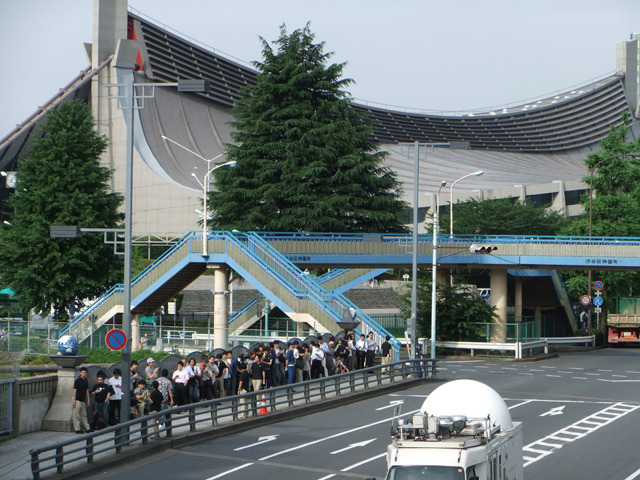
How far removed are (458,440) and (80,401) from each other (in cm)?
1184

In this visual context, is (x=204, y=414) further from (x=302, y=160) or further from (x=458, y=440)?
(x=302, y=160)

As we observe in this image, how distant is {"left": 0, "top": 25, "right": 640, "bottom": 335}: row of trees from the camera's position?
185 feet

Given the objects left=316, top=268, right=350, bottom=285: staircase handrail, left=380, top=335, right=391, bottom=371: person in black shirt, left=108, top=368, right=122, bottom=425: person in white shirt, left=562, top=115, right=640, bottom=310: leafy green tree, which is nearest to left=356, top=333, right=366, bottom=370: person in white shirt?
left=380, top=335, right=391, bottom=371: person in black shirt

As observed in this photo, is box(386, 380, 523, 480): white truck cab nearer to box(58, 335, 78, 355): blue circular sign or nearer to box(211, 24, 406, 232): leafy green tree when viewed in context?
box(58, 335, 78, 355): blue circular sign

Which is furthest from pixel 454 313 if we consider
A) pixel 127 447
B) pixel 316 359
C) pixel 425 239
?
pixel 127 447

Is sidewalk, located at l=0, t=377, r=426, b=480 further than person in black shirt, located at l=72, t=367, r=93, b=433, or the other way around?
person in black shirt, located at l=72, t=367, r=93, b=433

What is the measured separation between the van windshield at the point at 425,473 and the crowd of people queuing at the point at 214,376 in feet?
34.3

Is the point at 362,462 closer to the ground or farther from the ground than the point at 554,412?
closer to the ground

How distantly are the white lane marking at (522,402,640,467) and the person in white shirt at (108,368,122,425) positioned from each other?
957cm

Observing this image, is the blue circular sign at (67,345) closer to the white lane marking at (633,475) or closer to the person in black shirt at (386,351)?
the white lane marking at (633,475)

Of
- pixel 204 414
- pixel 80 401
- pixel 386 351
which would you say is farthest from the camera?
pixel 386 351

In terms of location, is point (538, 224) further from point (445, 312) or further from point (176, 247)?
point (176, 247)

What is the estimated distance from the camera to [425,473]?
42.5 feet

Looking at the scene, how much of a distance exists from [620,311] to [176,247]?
1211 inches
